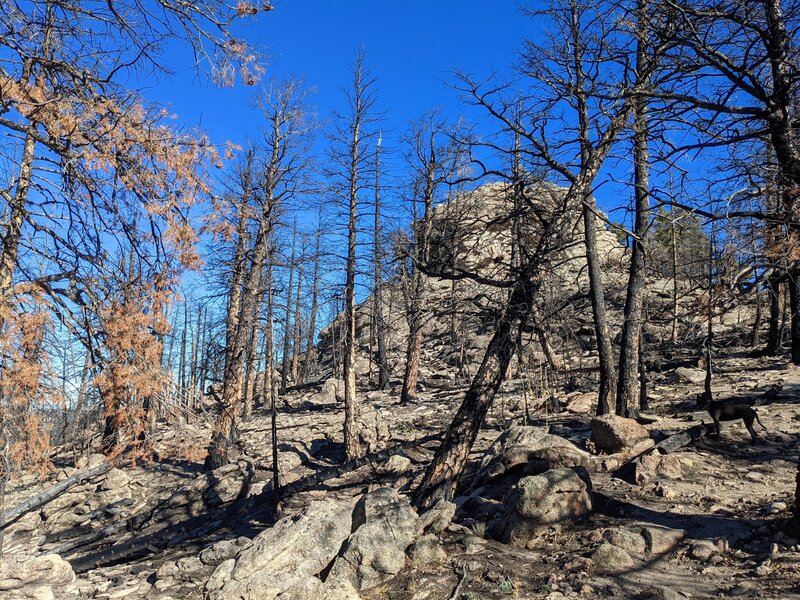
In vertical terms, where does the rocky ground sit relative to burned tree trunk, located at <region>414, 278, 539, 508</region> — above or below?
below

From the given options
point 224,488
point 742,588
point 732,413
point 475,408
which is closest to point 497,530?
point 475,408

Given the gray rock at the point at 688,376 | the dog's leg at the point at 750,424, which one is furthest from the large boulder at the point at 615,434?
the gray rock at the point at 688,376

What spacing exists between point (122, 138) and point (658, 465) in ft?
25.6

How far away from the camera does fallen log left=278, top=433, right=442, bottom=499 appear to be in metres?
13.5

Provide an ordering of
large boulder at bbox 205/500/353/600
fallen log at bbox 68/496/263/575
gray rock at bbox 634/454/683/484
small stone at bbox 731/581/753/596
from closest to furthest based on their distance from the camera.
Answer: small stone at bbox 731/581/753/596 → large boulder at bbox 205/500/353/600 → gray rock at bbox 634/454/683/484 → fallen log at bbox 68/496/263/575

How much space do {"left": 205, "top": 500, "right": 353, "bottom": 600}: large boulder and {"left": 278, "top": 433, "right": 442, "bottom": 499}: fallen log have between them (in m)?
6.36

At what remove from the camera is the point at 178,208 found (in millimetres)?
5363

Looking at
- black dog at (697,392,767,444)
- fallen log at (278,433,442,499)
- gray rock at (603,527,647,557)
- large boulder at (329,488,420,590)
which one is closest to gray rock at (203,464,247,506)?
fallen log at (278,433,442,499)

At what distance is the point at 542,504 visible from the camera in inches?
253

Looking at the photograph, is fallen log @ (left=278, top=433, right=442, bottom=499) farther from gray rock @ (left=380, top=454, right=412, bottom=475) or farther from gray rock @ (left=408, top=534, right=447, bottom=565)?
gray rock @ (left=408, top=534, right=447, bottom=565)

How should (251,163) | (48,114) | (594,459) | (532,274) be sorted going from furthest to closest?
(251,163) → (594,459) → (532,274) → (48,114)

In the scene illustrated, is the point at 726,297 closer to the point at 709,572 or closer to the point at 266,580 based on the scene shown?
the point at 709,572

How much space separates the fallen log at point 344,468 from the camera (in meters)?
13.5

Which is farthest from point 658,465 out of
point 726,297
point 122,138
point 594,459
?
point 122,138
